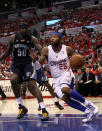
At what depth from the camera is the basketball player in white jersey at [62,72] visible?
4746 millimetres

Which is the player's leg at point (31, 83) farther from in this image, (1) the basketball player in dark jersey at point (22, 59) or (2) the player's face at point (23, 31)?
(2) the player's face at point (23, 31)

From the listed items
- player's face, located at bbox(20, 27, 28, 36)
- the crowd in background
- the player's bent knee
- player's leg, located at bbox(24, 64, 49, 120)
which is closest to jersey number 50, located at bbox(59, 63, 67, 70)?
the player's bent knee

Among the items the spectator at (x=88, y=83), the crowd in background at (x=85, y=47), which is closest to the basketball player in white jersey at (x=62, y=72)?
the crowd in background at (x=85, y=47)

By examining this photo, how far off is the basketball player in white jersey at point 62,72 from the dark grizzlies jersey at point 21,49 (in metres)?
0.45

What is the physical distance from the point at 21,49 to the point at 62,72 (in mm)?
1041

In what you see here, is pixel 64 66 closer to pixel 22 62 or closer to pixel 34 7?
pixel 22 62

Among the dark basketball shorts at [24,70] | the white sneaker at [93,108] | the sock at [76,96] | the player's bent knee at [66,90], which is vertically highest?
the dark basketball shorts at [24,70]

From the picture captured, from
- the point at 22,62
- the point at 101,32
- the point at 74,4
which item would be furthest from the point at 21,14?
the point at 22,62

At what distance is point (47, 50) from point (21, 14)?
30.4 metres

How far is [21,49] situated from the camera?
525 centimetres

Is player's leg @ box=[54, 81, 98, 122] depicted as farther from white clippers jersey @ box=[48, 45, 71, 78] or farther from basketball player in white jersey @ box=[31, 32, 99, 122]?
white clippers jersey @ box=[48, 45, 71, 78]

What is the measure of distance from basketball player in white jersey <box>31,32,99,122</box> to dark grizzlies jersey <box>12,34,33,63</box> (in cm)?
45

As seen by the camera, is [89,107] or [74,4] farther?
[74,4]

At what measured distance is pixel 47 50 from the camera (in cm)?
502
